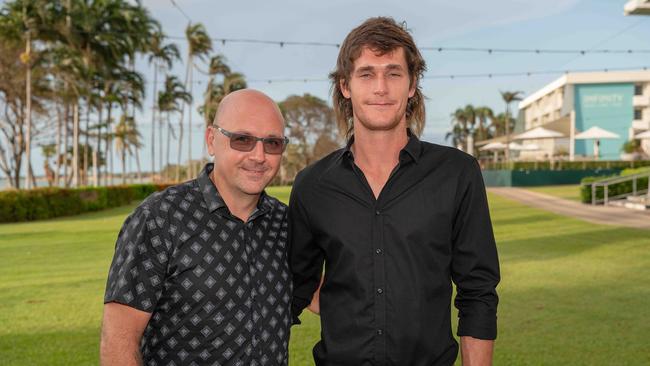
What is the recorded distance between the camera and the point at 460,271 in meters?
2.41

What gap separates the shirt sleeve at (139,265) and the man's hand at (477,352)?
118cm

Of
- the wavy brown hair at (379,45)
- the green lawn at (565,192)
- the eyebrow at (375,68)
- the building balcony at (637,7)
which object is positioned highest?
the building balcony at (637,7)

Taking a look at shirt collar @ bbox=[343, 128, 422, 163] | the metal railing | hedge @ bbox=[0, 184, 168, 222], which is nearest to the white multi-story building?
the metal railing

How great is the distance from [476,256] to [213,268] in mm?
999

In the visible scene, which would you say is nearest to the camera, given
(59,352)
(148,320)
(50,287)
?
(148,320)

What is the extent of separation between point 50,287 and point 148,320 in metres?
7.92

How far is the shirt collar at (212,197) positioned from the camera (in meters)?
2.44

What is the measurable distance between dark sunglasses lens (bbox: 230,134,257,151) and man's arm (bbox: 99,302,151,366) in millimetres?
757

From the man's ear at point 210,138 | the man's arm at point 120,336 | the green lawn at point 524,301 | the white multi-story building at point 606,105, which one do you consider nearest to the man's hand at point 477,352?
the man's arm at point 120,336

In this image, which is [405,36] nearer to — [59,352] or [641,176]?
[59,352]

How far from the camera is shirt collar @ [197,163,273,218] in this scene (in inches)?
96.1

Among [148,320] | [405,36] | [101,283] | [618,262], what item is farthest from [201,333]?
[618,262]

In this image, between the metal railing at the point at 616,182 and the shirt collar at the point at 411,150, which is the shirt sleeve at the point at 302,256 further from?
the metal railing at the point at 616,182

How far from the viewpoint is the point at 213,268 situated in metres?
2.37
